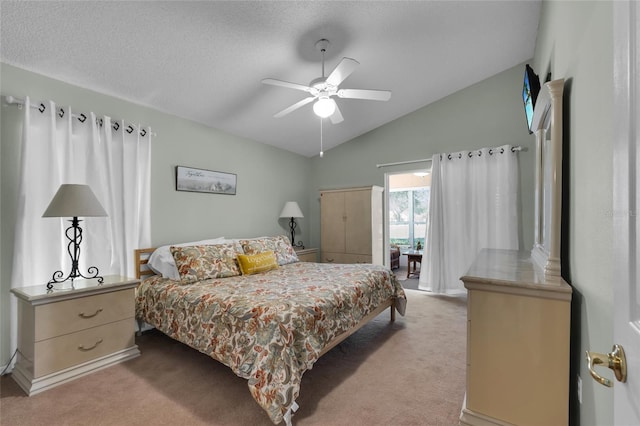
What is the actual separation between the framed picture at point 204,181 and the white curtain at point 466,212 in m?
2.98

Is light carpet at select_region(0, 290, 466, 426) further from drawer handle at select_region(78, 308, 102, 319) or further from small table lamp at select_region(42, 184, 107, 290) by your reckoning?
small table lamp at select_region(42, 184, 107, 290)

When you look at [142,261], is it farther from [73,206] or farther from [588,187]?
[588,187]

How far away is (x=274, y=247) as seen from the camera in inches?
151

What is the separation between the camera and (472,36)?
3.01 meters

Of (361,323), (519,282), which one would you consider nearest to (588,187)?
(519,282)

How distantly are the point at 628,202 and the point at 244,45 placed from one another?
2749 millimetres

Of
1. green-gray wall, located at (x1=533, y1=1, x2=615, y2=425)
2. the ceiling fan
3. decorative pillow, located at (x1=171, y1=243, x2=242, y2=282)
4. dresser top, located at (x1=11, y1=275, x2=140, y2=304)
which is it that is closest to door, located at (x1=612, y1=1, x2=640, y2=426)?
green-gray wall, located at (x1=533, y1=1, x2=615, y2=425)

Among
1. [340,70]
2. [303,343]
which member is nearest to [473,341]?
[303,343]

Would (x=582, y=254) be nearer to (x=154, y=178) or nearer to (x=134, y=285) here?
(x=134, y=285)

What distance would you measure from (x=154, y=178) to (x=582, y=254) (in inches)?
144

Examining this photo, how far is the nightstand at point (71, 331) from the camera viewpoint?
2.07 metres

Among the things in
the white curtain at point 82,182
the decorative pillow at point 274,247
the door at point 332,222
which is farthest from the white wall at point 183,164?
the decorative pillow at point 274,247

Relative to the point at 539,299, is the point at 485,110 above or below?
above

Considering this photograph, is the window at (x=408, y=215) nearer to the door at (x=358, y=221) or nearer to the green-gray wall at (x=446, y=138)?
the green-gray wall at (x=446, y=138)
